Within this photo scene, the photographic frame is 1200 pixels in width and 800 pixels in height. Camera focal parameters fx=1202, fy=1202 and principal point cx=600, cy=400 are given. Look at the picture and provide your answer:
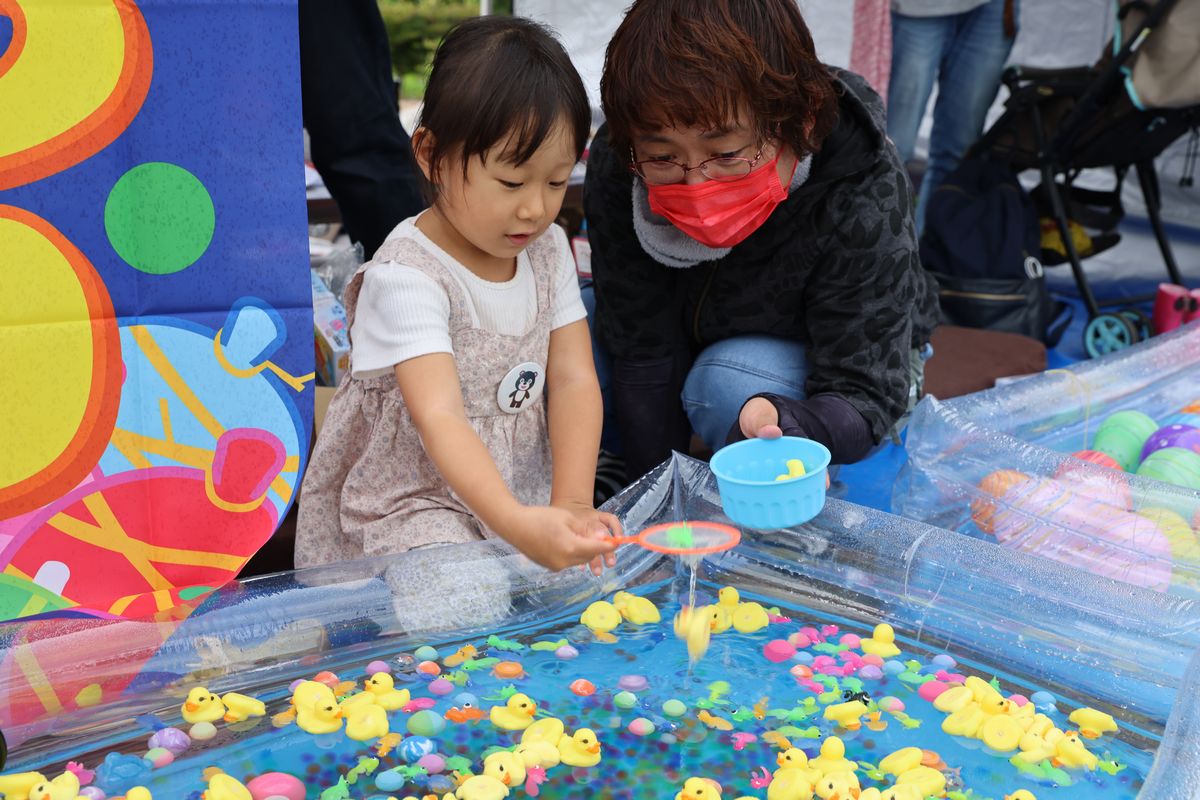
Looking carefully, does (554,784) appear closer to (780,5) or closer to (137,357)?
(137,357)

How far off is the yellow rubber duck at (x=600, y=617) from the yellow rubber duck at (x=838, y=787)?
0.33m

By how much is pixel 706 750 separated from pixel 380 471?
1.72ft

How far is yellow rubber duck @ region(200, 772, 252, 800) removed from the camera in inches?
37.6

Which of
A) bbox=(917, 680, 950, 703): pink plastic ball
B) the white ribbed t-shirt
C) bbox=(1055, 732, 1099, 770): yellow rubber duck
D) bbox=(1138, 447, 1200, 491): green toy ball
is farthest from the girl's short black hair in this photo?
bbox=(1138, 447, 1200, 491): green toy ball

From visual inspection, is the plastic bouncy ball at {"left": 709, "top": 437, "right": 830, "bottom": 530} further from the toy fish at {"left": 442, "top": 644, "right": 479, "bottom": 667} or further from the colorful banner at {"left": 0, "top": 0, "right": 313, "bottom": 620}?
the colorful banner at {"left": 0, "top": 0, "right": 313, "bottom": 620}

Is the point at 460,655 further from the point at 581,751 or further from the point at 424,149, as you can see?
the point at 424,149

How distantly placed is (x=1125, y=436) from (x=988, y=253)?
3.65 feet

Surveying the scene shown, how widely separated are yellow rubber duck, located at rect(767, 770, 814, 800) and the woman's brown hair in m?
0.68

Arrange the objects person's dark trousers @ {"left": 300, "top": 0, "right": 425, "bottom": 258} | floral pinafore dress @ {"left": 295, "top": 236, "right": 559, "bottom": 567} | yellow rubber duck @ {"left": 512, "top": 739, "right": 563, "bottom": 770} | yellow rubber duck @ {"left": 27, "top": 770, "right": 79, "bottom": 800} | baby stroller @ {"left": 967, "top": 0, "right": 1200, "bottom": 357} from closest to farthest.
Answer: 1. yellow rubber duck @ {"left": 27, "top": 770, "right": 79, "bottom": 800}
2. yellow rubber duck @ {"left": 512, "top": 739, "right": 563, "bottom": 770}
3. floral pinafore dress @ {"left": 295, "top": 236, "right": 559, "bottom": 567}
4. person's dark trousers @ {"left": 300, "top": 0, "right": 425, "bottom": 258}
5. baby stroller @ {"left": 967, "top": 0, "right": 1200, "bottom": 357}

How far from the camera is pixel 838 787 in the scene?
100 centimetres

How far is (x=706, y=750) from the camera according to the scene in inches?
42.5

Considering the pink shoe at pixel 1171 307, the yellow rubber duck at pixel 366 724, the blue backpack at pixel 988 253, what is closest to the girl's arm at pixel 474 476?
the yellow rubber duck at pixel 366 724

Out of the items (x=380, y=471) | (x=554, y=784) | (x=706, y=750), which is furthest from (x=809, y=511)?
(x=380, y=471)

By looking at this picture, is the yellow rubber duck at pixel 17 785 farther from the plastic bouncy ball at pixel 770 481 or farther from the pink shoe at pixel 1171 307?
the pink shoe at pixel 1171 307
